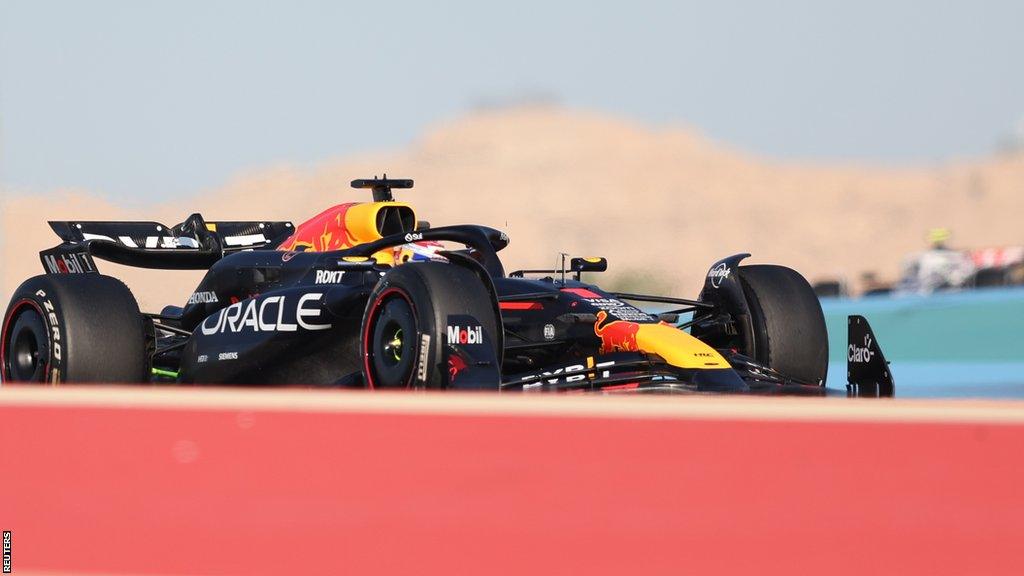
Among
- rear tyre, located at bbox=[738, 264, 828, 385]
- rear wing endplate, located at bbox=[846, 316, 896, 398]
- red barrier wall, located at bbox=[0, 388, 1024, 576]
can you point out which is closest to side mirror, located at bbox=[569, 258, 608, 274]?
rear tyre, located at bbox=[738, 264, 828, 385]

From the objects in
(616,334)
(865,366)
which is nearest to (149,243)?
(616,334)

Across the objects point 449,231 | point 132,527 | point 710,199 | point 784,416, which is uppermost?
point 710,199

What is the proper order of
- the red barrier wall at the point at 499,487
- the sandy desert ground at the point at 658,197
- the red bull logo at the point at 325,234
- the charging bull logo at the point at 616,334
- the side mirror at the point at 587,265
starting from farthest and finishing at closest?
the sandy desert ground at the point at 658,197 < the red bull logo at the point at 325,234 < the side mirror at the point at 587,265 < the charging bull logo at the point at 616,334 < the red barrier wall at the point at 499,487

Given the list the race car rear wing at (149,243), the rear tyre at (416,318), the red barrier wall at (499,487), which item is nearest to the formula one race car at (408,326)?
the rear tyre at (416,318)

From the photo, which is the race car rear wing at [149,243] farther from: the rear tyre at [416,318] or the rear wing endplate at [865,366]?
the rear wing endplate at [865,366]

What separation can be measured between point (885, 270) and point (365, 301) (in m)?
30.9

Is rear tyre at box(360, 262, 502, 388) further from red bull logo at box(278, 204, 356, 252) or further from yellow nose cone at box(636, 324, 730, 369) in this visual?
red bull logo at box(278, 204, 356, 252)

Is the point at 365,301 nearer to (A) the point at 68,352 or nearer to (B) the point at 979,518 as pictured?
(A) the point at 68,352

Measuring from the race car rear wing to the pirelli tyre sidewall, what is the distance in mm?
1314

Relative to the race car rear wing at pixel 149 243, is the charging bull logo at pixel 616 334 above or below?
below

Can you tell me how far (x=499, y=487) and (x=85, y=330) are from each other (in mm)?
3981

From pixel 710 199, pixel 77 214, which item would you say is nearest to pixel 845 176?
pixel 710 199

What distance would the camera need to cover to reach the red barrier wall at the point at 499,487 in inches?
139

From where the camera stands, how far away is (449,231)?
752 centimetres
